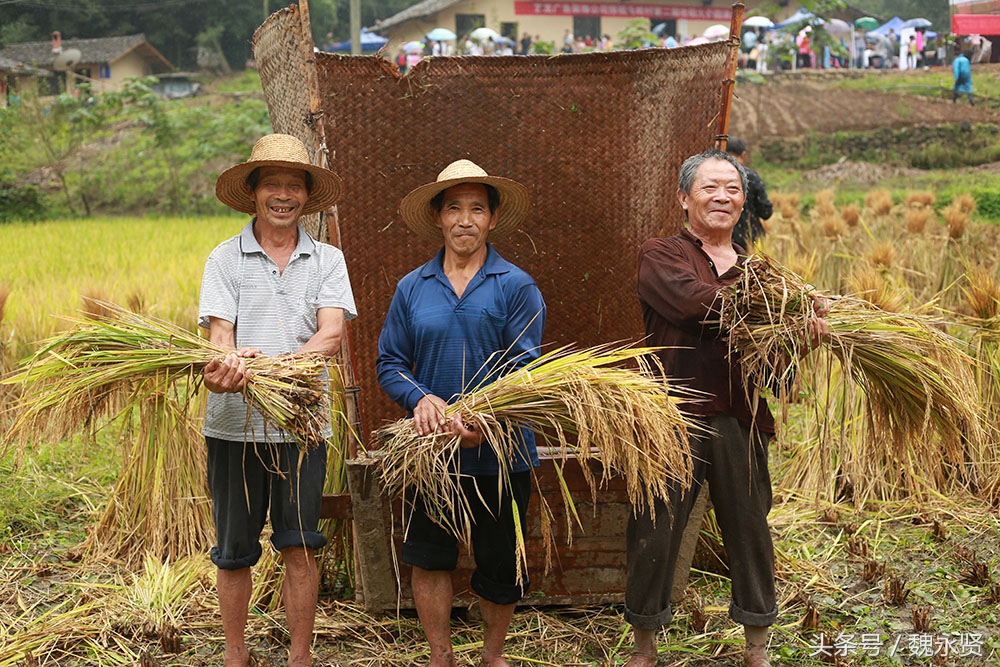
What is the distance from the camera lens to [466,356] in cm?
290

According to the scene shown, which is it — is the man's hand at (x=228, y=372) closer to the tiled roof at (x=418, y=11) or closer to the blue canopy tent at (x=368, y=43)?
the blue canopy tent at (x=368, y=43)

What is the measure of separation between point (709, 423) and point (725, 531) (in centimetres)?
35

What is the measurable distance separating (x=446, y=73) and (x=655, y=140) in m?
0.92

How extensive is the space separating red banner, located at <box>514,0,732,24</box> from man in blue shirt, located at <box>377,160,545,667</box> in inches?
965

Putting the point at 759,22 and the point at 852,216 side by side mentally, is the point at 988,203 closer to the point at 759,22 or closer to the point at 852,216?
the point at 852,216

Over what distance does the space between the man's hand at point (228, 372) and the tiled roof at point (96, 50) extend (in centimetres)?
2533

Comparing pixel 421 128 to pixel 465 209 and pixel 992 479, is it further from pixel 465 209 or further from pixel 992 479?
pixel 992 479

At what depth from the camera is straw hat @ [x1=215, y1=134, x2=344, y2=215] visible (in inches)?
116

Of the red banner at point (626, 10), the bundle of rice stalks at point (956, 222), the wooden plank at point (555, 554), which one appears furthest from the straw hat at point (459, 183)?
the red banner at point (626, 10)

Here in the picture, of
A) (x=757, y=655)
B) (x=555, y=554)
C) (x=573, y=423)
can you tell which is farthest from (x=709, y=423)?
(x=555, y=554)

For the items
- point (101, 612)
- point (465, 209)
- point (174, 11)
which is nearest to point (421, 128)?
point (465, 209)

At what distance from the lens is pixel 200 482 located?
4.27m

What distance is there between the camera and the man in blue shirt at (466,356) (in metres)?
A: 2.89

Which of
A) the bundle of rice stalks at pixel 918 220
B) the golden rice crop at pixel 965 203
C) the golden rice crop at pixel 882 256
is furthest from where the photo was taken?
the bundle of rice stalks at pixel 918 220
